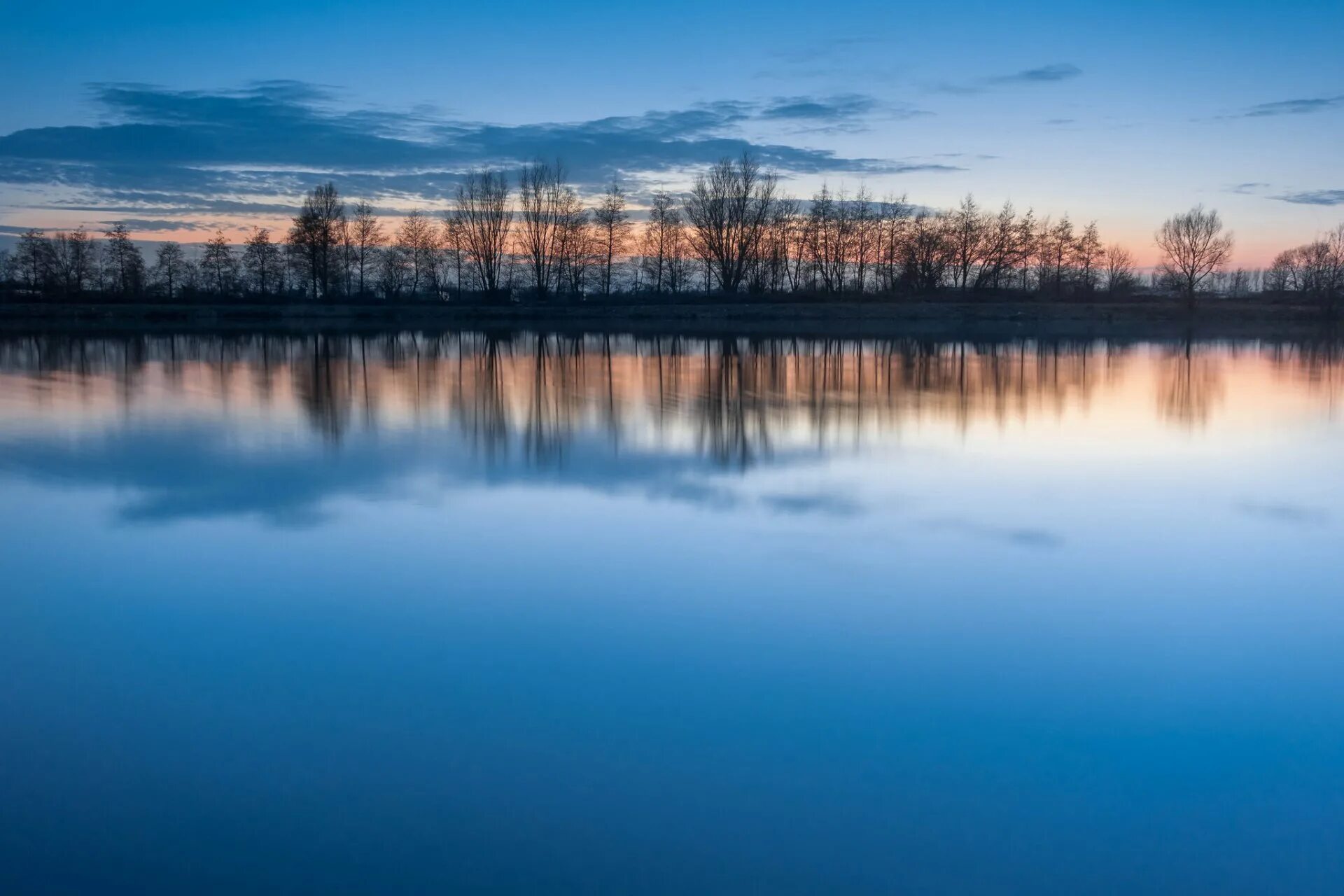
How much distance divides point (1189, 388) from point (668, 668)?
16973 mm

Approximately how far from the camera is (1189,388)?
18.4 m

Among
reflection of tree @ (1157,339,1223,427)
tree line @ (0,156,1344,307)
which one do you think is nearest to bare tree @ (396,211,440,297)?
tree line @ (0,156,1344,307)

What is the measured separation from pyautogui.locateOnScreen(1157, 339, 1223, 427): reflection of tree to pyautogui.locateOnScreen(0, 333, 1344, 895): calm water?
3.39 m

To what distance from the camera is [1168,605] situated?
5523 millimetres

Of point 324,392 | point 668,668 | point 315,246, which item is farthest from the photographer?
point 315,246

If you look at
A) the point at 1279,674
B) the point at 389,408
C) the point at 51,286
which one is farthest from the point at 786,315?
the point at 1279,674

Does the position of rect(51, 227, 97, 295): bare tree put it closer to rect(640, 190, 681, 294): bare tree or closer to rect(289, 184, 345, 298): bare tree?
rect(289, 184, 345, 298): bare tree

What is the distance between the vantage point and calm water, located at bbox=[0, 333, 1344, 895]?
A: 123 inches

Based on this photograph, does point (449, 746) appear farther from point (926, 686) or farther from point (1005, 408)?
point (1005, 408)

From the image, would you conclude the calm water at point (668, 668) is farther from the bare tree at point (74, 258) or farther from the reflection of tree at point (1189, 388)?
the bare tree at point (74, 258)

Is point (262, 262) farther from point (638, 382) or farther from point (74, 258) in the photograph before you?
point (638, 382)

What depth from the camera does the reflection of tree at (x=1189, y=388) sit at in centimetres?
1430

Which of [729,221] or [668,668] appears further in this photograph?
[729,221]

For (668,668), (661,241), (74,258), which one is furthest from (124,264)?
(668,668)
